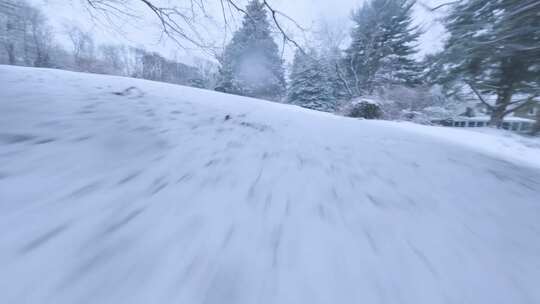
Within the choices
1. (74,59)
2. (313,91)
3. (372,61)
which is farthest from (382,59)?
(74,59)

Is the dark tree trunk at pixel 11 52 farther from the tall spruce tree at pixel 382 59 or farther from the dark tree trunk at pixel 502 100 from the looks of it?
the dark tree trunk at pixel 502 100

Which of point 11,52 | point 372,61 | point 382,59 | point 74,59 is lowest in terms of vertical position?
point 11,52

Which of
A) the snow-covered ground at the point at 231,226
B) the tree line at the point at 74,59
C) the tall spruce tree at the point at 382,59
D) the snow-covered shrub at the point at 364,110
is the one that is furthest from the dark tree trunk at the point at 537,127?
the tree line at the point at 74,59

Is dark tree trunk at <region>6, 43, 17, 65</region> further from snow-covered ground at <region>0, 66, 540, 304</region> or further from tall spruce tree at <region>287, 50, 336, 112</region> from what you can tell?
snow-covered ground at <region>0, 66, 540, 304</region>

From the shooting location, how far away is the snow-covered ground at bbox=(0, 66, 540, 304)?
2.11 feet

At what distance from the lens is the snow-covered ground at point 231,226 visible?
644 mm

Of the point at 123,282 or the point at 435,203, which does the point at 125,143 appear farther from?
the point at 435,203

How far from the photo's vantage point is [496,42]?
2.76 m

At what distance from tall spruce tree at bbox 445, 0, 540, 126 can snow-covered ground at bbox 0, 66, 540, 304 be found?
1908mm

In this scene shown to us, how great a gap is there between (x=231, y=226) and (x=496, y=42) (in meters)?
3.81

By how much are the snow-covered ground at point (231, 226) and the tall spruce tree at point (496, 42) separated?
1.91 m

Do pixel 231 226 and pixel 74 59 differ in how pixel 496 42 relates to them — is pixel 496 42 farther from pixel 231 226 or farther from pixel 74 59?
pixel 74 59

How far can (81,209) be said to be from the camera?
87cm

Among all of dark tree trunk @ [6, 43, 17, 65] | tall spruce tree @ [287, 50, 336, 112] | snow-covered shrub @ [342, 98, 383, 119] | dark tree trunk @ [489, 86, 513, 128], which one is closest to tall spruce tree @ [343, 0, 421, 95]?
tall spruce tree @ [287, 50, 336, 112]
